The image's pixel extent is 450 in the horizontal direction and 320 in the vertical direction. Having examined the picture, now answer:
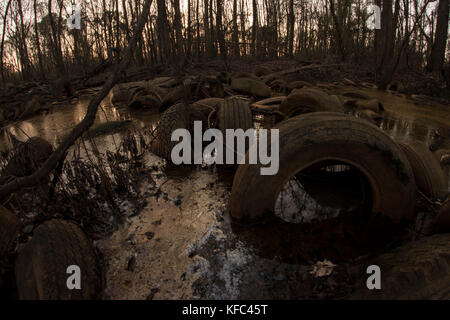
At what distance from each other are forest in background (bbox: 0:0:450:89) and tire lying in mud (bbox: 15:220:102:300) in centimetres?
121

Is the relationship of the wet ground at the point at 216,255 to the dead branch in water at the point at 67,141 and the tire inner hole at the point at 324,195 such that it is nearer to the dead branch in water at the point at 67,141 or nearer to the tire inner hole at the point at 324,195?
the tire inner hole at the point at 324,195

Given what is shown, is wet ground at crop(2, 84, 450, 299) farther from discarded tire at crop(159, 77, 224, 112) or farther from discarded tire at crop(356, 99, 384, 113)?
discarded tire at crop(356, 99, 384, 113)

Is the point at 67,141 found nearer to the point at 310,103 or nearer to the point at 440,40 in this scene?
the point at 310,103

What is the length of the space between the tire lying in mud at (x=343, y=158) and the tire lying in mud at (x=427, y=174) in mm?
430

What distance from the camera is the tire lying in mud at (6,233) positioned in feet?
5.44

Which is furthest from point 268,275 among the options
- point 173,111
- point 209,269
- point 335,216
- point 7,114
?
point 7,114

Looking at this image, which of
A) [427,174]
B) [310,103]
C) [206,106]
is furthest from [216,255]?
[206,106]

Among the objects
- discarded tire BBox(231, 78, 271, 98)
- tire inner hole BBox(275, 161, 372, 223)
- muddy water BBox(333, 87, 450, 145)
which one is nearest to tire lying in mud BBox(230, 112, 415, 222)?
tire inner hole BBox(275, 161, 372, 223)

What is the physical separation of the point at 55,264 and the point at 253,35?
59.8 feet

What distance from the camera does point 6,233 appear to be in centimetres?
176

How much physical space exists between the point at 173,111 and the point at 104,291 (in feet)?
8.08

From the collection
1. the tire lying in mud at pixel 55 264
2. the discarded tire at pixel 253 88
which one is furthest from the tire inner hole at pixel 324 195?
the discarded tire at pixel 253 88

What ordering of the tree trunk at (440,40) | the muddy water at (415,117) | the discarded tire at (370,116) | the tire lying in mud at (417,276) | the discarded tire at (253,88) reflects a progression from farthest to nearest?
the tree trunk at (440,40), the discarded tire at (253,88), the discarded tire at (370,116), the muddy water at (415,117), the tire lying in mud at (417,276)

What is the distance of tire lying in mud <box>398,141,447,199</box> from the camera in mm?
2205
